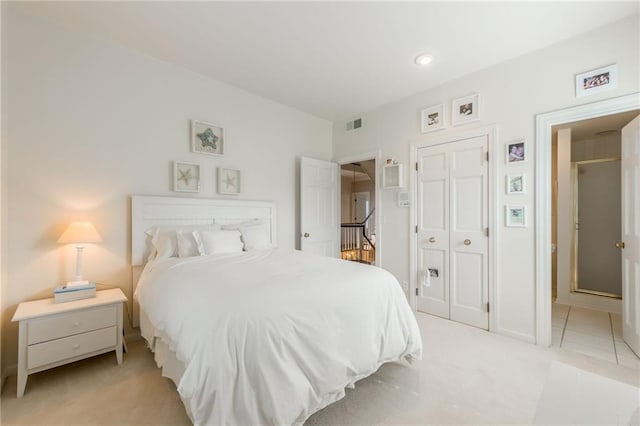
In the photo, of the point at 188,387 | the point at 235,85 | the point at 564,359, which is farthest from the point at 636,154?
the point at 235,85

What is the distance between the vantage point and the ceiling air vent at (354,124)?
4199mm

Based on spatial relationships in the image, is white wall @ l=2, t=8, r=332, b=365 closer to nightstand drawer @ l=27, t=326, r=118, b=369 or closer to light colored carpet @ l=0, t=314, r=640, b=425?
nightstand drawer @ l=27, t=326, r=118, b=369

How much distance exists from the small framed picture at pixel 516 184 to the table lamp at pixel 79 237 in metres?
3.85

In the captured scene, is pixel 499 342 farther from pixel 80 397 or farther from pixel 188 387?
pixel 80 397

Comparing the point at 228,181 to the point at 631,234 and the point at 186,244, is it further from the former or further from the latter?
the point at 631,234

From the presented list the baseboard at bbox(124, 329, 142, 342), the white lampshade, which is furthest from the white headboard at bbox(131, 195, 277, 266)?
the baseboard at bbox(124, 329, 142, 342)

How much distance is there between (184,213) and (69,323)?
131 cm

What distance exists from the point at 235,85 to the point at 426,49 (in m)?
2.26

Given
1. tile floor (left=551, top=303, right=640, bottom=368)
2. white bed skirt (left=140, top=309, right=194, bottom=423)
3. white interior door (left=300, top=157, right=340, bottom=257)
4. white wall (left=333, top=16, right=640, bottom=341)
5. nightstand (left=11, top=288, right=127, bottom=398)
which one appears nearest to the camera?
white bed skirt (left=140, top=309, right=194, bottom=423)

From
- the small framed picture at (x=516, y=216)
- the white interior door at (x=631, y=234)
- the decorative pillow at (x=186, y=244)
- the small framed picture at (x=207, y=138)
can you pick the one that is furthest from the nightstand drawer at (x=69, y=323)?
the white interior door at (x=631, y=234)

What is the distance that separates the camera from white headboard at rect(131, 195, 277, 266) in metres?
2.60

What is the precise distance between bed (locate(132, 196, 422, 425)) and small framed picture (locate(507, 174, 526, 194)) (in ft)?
5.65

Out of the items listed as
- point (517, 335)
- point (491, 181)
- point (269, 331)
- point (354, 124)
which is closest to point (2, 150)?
point (269, 331)

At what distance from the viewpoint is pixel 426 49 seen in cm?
256
